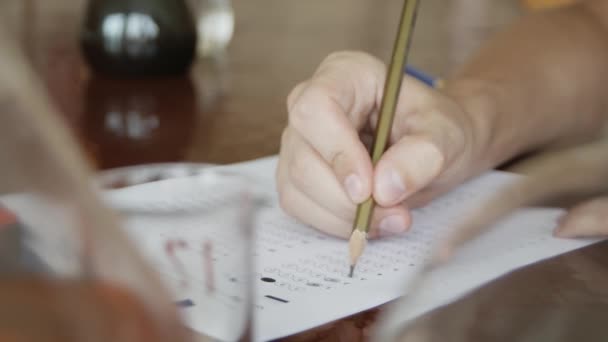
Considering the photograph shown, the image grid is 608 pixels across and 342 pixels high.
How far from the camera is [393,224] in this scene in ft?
1.67

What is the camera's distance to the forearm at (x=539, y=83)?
69 cm

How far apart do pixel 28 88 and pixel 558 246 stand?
377 mm

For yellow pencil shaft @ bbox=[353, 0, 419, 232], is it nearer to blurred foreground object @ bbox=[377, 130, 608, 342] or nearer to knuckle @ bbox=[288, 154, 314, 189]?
knuckle @ bbox=[288, 154, 314, 189]

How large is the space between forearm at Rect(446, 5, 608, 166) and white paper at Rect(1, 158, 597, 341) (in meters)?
0.07

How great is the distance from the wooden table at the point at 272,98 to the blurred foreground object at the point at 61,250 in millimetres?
32

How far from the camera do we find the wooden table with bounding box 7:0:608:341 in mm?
232

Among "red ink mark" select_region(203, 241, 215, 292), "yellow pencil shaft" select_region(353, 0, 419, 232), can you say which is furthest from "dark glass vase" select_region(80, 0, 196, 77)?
"red ink mark" select_region(203, 241, 215, 292)

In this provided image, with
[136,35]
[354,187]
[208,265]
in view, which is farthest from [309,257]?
[136,35]

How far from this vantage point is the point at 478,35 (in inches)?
48.8

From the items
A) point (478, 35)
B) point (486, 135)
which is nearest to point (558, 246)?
point (486, 135)

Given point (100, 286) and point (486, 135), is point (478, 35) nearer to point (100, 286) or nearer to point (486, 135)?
point (486, 135)

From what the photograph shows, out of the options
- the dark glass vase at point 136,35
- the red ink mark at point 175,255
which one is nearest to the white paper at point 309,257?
the red ink mark at point 175,255

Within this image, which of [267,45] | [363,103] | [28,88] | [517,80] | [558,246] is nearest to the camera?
[28,88]

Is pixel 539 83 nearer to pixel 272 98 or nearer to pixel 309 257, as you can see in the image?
pixel 272 98
